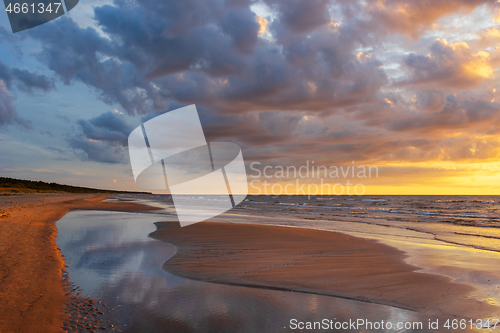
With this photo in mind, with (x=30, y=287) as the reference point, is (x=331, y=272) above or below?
below

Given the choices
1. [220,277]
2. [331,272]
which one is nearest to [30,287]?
Result: [220,277]

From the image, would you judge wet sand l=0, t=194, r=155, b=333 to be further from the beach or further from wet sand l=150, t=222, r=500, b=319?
wet sand l=150, t=222, r=500, b=319

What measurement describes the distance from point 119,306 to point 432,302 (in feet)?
19.4

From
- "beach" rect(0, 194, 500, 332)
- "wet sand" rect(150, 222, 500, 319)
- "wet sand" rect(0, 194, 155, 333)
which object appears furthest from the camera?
"wet sand" rect(150, 222, 500, 319)

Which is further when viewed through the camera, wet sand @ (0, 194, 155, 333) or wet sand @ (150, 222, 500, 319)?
wet sand @ (150, 222, 500, 319)

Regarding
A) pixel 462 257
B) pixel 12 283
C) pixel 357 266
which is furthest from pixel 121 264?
pixel 462 257

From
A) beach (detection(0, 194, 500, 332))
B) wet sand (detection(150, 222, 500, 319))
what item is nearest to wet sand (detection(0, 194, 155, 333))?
beach (detection(0, 194, 500, 332))

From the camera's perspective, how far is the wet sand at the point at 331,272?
5.88m

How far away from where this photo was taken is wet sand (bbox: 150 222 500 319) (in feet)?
19.3

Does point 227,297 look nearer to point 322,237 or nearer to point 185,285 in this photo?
point 185,285

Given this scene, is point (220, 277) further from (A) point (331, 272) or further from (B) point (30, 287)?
(B) point (30, 287)

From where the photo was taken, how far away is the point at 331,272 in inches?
307

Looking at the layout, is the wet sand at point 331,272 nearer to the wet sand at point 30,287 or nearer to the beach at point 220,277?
the beach at point 220,277

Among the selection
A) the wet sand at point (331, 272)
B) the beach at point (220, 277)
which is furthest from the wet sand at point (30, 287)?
the wet sand at point (331, 272)
